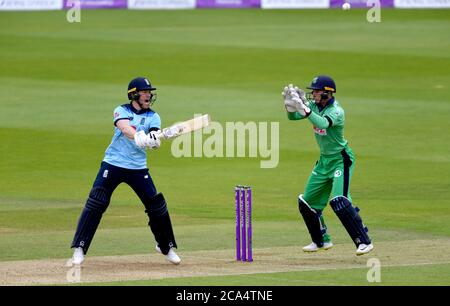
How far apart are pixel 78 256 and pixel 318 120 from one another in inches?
116

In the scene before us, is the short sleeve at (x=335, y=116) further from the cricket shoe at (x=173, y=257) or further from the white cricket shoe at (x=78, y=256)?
the white cricket shoe at (x=78, y=256)

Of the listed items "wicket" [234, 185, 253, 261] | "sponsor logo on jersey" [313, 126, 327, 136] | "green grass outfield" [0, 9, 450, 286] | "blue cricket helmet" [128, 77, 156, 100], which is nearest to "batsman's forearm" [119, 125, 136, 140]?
"blue cricket helmet" [128, 77, 156, 100]

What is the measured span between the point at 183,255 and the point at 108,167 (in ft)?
4.76

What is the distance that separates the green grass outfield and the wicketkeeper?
0.52 metres

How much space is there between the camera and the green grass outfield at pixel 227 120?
14.0 m

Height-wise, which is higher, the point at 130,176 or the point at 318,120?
the point at 318,120

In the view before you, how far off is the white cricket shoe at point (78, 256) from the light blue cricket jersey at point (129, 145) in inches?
38.9

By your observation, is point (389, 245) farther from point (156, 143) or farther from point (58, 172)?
point (58, 172)

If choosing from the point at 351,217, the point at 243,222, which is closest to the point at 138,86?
the point at 243,222

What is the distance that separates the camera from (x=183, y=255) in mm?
13211

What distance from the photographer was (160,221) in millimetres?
12672

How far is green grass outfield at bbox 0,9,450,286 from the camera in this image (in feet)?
Result: 46.0

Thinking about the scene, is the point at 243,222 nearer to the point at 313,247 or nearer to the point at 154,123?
the point at 313,247

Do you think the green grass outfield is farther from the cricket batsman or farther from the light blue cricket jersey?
the light blue cricket jersey
